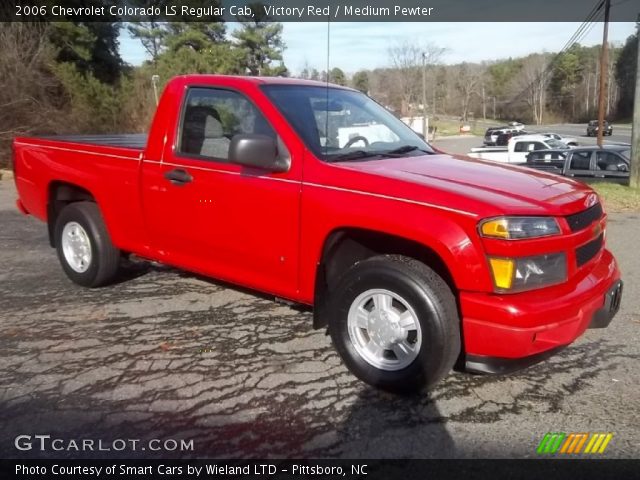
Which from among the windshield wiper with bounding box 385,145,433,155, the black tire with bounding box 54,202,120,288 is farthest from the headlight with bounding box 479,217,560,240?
the black tire with bounding box 54,202,120,288

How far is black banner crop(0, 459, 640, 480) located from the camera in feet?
8.29

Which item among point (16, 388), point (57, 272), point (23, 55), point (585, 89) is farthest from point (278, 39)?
point (585, 89)

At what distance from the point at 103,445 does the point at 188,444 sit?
42 cm

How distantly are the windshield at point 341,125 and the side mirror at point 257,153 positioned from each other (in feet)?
0.69

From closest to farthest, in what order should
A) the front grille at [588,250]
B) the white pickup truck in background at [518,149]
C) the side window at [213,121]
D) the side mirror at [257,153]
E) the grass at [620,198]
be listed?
the front grille at [588,250], the side mirror at [257,153], the side window at [213,121], the grass at [620,198], the white pickup truck in background at [518,149]

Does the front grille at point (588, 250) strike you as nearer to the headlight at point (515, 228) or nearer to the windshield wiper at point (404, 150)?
the headlight at point (515, 228)

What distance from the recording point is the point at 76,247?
17.0 ft

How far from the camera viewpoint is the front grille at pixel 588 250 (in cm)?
319

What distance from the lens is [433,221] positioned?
9.70ft

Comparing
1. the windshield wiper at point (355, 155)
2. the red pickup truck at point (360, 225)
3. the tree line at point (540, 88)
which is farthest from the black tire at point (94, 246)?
the tree line at point (540, 88)

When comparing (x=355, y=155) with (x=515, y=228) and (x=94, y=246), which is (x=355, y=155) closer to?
(x=515, y=228)

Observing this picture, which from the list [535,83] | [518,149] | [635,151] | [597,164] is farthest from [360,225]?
[535,83]

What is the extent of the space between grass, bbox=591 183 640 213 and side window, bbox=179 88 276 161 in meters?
7.49

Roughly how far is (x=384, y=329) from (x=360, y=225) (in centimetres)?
62
